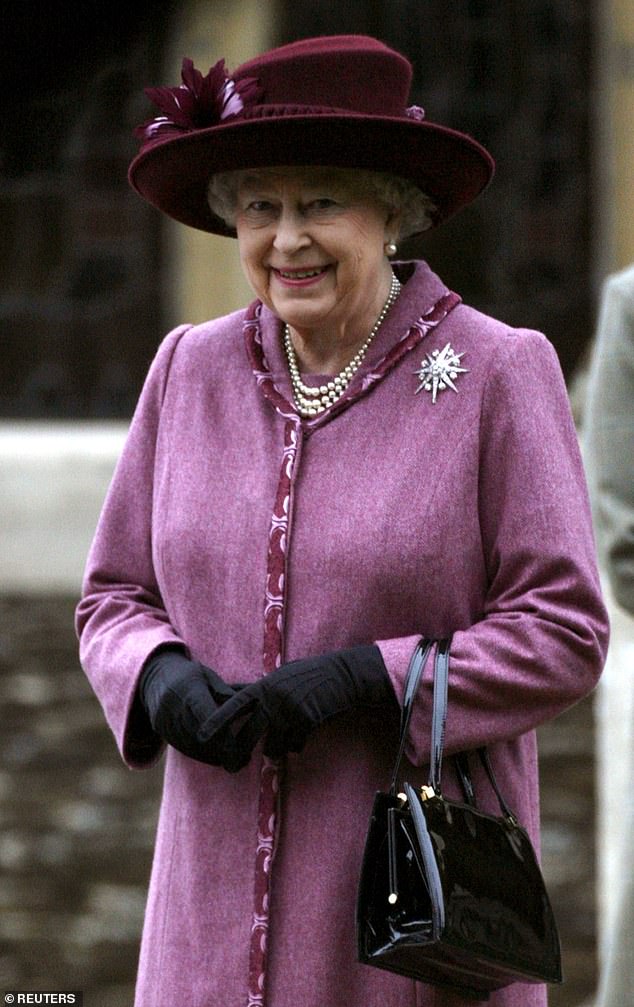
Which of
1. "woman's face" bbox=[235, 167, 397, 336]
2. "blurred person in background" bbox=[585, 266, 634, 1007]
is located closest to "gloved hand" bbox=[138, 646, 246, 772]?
"woman's face" bbox=[235, 167, 397, 336]

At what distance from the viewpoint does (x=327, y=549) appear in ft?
8.66

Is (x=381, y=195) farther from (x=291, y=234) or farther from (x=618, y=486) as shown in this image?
(x=618, y=486)

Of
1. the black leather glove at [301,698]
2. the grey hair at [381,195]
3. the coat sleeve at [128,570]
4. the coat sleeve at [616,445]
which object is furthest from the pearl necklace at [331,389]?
the coat sleeve at [616,445]

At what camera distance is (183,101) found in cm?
270

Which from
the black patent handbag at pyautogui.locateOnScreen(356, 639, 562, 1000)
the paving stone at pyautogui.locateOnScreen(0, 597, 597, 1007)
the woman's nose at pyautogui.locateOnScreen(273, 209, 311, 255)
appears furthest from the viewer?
the paving stone at pyautogui.locateOnScreen(0, 597, 597, 1007)

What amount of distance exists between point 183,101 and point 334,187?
0.23m

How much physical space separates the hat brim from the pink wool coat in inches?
6.3

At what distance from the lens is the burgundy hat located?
2.60 m

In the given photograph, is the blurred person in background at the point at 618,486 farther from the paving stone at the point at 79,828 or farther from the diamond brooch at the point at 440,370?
the paving stone at the point at 79,828

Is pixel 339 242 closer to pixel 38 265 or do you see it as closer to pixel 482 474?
pixel 482 474

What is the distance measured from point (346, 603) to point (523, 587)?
0.22 meters

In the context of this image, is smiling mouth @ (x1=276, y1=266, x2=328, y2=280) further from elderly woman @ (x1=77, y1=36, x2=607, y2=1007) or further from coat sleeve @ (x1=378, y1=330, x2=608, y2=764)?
coat sleeve @ (x1=378, y1=330, x2=608, y2=764)

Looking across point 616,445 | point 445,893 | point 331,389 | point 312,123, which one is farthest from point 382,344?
point 616,445

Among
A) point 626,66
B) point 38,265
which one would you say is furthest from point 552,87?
point 38,265
